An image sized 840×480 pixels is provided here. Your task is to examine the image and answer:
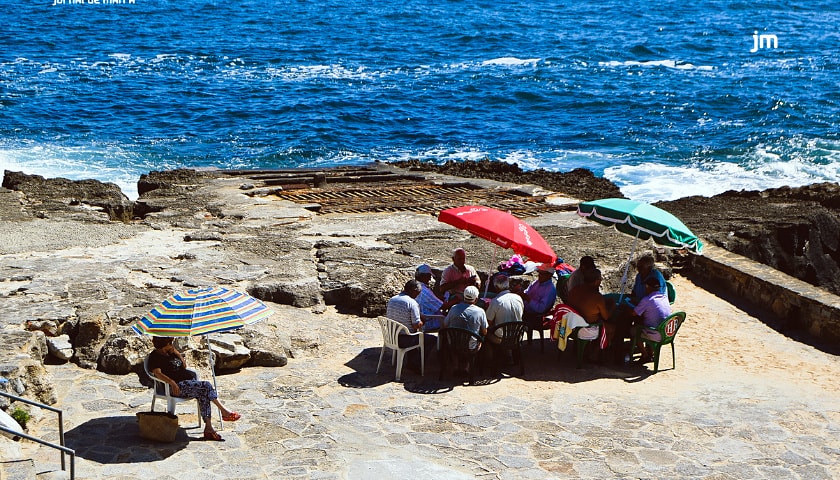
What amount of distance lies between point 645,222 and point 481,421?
336cm

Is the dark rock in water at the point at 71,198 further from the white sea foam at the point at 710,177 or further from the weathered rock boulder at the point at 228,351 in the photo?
the white sea foam at the point at 710,177

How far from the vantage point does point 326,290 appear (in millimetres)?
12844

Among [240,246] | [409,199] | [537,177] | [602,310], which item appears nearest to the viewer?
[602,310]

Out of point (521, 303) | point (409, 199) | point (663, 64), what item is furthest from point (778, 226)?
point (663, 64)

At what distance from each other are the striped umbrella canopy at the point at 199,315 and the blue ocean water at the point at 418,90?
18.5 metres

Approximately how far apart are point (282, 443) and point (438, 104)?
3219 cm

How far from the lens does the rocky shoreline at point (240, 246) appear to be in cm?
1069

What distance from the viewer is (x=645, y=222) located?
11383 millimetres

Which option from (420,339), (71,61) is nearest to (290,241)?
(420,339)

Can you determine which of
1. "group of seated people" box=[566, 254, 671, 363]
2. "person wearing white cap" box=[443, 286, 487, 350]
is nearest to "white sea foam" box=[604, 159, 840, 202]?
"group of seated people" box=[566, 254, 671, 363]

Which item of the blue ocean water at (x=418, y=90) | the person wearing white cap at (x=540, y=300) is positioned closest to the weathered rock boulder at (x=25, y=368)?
the person wearing white cap at (x=540, y=300)

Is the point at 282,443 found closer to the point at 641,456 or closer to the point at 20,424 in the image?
the point at 20,424

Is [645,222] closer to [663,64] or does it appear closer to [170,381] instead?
[170,381]

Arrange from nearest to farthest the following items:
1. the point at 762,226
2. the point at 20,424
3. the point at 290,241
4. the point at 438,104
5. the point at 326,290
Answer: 1. the point at 20,424
2. the point at 326,290
3. the point at 290,241
4. the point at 762,226
5. the point at 438,104
